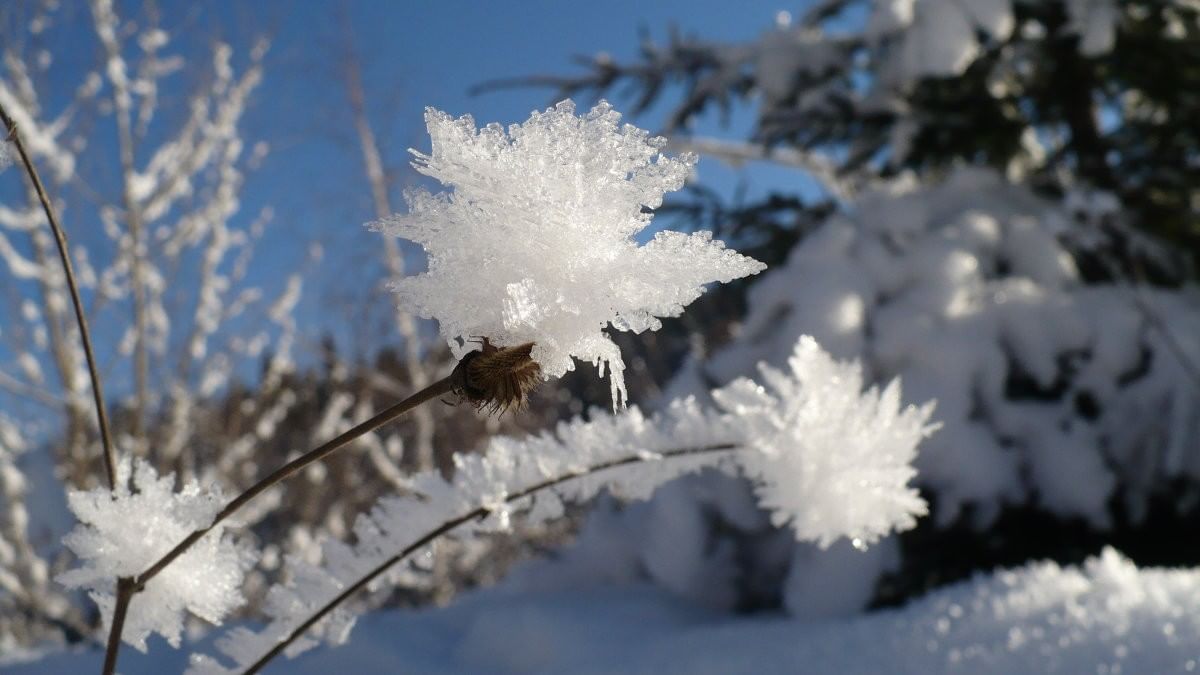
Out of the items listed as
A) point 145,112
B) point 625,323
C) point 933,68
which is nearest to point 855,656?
point 625,323

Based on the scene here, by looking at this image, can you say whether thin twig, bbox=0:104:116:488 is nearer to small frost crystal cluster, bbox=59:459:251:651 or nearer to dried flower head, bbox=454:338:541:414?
small frost crystal cluster, bbox=59:459:251:651

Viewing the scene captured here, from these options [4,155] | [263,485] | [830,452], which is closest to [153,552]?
[263,485]

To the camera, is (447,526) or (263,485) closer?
(263,485)

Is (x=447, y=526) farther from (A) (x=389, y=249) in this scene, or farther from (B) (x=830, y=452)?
(A) (x=389, y=249)

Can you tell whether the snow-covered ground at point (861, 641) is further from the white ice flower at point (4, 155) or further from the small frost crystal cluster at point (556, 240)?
the white ice flower at point (4, 155)

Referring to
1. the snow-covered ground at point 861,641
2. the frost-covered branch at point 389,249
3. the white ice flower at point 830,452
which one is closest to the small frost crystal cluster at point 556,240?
the white ice flower at point 830,452
